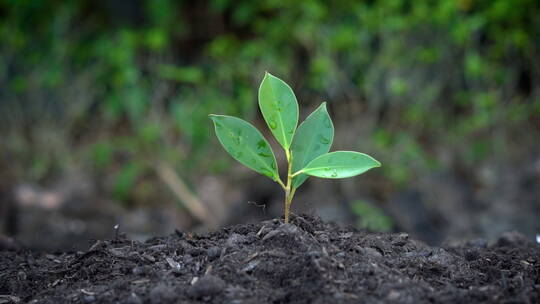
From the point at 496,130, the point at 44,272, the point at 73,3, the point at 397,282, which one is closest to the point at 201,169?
the point at 73,3

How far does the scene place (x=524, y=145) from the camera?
4973 millimetres

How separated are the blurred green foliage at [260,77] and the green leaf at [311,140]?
3.04m

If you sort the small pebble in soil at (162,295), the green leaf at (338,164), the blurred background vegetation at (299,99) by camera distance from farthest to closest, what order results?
the blurred background vegetation at (299,99)
the green leaf at (338,164)
the small pebble in soil at (162,295)

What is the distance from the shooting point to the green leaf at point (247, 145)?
1.67 meters

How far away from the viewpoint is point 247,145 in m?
1.69

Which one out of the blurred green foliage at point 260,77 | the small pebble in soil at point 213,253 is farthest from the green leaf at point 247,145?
the blurred green foliage at point 260,77

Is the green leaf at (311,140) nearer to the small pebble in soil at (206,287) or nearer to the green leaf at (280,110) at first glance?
the green leaf at (280,110)

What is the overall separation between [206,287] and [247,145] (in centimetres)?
42

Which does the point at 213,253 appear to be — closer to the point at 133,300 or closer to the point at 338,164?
the point at 133,300

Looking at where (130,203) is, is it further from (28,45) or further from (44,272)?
(44,272)

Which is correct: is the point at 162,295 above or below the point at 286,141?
below

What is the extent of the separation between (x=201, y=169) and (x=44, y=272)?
3.34 m

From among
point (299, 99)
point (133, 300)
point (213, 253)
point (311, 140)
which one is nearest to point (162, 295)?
point (133, 300)

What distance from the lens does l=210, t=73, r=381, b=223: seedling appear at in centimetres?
163
